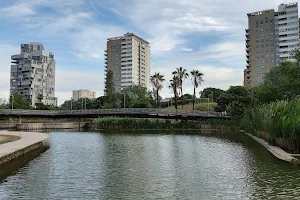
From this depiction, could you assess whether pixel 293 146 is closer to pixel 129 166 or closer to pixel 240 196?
pixel 129 166

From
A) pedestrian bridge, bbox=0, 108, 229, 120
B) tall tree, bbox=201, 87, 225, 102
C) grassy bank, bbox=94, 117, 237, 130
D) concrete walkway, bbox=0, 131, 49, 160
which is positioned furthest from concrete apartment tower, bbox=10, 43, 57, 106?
concrete walkway, bbox=0, 131, 49, 160

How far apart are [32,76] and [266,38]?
120343 millimetres

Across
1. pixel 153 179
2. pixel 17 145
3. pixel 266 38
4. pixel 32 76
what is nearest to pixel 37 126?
pixel 17 145

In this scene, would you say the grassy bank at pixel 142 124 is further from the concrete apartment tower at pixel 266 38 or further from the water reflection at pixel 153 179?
the concrete apartment tower at pixel 266 38

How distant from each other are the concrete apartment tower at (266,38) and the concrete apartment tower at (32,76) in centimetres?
10749

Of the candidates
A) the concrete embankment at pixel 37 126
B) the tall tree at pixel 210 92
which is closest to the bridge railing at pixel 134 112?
the concrete embankment at pixel 37 126

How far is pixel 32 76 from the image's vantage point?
18100cm

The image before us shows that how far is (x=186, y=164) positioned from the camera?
63.3 feet

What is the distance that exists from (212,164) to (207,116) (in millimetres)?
56759

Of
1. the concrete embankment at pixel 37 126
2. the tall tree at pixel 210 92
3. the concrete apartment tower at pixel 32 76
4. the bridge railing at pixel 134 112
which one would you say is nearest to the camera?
the bridge railing at pixel 134 112

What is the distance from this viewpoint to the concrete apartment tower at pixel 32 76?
181m

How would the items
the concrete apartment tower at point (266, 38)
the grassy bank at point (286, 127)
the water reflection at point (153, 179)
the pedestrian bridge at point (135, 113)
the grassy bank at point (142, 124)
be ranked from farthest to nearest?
the concrete apartment tower at point (266, 38)
the pedestrian bridge at point (135, 113)
the grassy bank at point (142, 124)
the grassy bank at point (286, 127)
the water reflection at point (153, 179)

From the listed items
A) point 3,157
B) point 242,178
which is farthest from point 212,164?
point 3,157

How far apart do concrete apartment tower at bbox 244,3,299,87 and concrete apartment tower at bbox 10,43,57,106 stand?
107487mm
